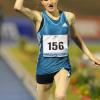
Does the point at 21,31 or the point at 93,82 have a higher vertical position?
the point at 93,82

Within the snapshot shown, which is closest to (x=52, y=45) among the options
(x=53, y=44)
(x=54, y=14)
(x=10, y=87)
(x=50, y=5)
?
(x=53, y=44)

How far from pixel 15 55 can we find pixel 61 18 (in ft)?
31.3

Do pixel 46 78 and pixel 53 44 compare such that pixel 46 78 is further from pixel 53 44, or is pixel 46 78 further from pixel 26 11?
pixel 26 11

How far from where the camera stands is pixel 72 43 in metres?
18.5

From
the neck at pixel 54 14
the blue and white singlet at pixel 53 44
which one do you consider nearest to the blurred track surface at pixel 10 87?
the blue and white singlet at pixel 53 44

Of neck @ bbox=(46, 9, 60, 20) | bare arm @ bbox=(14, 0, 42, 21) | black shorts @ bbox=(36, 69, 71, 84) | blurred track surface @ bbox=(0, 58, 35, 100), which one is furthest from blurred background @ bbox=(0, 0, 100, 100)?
bare arm @ bbox=(14, 0, 42, 21)

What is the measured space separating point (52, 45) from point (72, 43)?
37.3 ft

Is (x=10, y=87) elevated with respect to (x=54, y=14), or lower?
lower

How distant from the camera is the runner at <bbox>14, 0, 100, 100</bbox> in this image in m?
7.01

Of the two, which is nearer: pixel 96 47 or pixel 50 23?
pixel 50 23

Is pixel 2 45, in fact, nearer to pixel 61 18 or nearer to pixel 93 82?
pixel 93 82

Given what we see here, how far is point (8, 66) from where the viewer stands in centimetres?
1530

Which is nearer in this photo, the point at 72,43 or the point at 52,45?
the point at 52,45

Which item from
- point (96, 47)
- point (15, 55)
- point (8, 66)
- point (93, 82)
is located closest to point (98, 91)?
point (93, 82)
